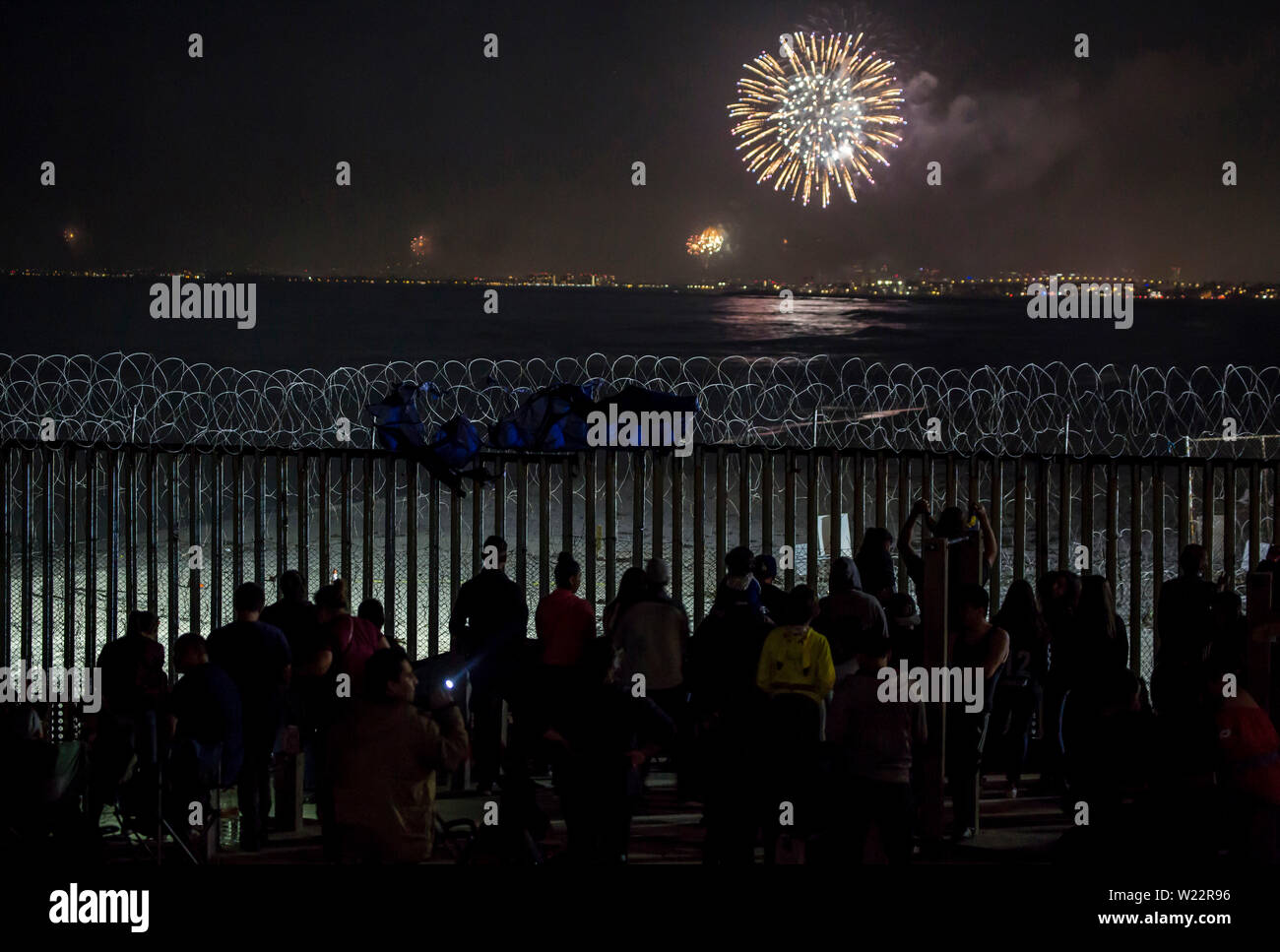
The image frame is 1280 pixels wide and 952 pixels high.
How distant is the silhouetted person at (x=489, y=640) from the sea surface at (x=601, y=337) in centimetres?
4948

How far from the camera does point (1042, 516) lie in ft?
35.1

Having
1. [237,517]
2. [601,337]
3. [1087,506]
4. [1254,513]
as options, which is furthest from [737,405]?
[601,337]

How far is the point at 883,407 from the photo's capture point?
136ft

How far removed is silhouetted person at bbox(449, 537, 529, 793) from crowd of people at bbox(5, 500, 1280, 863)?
17mm

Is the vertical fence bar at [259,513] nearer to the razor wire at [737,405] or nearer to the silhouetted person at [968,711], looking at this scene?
the razor wire at [737,405]

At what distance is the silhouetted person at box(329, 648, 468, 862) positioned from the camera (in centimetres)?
678

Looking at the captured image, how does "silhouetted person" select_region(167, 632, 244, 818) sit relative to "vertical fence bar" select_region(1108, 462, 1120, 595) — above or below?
below

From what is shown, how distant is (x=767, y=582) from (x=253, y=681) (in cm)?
365

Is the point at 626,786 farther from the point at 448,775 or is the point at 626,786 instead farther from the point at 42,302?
the point at 42,302

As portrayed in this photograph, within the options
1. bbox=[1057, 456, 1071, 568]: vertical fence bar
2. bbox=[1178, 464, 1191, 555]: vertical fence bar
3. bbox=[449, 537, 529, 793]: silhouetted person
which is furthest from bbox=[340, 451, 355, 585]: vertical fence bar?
bbox=[1178, 464, 1191, 555]: vertical fence bar

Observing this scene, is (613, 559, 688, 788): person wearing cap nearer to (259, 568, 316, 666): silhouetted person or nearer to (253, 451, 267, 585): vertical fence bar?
(259, 568, 316, 666): silhouetted person

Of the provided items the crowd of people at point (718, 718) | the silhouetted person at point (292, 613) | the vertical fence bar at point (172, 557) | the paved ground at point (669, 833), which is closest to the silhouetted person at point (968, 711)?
the crowd of people at point (718, 718)

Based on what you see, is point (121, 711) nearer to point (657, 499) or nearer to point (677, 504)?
point (657, 499)

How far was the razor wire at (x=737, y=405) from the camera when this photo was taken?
1407 centimetres
